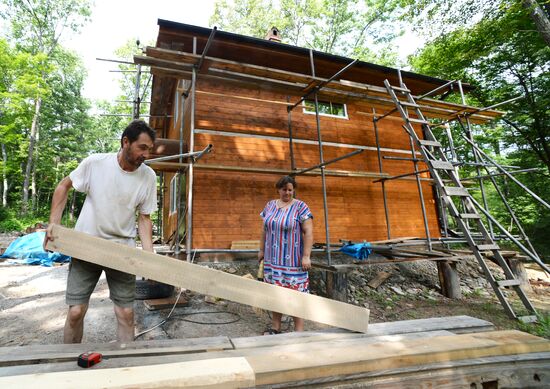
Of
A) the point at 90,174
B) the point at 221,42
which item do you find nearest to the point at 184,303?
the point at 90,174

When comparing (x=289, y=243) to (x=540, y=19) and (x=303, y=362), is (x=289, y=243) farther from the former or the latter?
(x=540, y=19)

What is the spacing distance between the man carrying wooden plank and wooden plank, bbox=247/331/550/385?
151 cm

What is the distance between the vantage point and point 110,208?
7.24 feet

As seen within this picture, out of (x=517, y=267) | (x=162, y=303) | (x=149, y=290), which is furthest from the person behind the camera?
(x=517, y=267)

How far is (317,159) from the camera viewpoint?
8008 mm

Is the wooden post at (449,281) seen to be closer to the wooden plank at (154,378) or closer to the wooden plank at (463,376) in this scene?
the wooden plank at (463,376)

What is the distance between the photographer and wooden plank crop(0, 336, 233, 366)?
132cm

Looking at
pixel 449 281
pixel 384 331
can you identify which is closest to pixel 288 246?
pixel 384 331

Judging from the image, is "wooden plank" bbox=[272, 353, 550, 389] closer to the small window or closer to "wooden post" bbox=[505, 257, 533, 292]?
"wooden post" bbox=[505, 257, 533, 292]

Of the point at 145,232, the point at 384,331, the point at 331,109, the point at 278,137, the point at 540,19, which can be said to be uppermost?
the point at 540,19

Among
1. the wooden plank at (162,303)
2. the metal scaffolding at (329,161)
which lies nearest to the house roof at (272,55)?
the metal scaffolding at (329,161)

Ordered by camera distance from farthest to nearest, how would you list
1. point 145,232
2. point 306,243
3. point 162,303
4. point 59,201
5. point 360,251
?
point 360,251 → point 162,303 → point 306,243 → point 145,232 → point 59,201

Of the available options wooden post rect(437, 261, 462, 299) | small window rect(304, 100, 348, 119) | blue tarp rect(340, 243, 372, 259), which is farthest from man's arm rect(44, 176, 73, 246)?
wooden post rect(437, 261, 462, 299)

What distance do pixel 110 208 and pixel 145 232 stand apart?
1.18 ft
